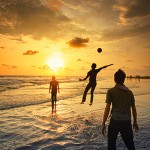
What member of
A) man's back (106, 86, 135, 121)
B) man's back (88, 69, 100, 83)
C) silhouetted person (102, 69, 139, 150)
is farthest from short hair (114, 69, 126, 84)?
man's back (88, 69, 100, 83)

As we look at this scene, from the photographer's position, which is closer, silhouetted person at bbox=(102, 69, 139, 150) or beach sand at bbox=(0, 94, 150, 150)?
silhouetted person at bbox=(102, 69, 139, 150)

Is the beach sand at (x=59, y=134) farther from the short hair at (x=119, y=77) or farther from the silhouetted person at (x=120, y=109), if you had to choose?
the short hair at (x=119, y=77)

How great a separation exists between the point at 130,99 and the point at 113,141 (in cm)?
93

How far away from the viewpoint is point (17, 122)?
10773mm

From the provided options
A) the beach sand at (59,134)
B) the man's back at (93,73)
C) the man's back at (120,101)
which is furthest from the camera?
the man's back at (93,73)

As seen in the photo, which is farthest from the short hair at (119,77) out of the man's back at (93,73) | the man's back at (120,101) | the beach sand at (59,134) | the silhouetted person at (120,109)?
the man's back at (93,73)

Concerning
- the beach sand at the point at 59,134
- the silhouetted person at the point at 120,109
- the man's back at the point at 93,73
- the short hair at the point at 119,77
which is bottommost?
the beach sand at the point at 59,134

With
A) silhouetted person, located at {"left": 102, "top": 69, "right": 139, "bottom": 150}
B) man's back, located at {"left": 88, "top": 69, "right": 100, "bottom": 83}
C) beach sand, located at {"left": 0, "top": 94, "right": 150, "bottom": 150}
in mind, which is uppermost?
man's back, located at {"left": 88, "top": 69, "right": 100, "bottom": 83}

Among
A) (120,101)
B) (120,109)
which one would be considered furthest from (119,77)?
(120,109)

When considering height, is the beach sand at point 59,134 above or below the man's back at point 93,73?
below

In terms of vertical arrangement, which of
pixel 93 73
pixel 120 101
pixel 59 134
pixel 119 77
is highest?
pixel 93 73

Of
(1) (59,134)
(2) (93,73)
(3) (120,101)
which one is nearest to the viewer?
(3) (120,101)

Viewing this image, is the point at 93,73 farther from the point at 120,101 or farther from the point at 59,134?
the point at 120,101

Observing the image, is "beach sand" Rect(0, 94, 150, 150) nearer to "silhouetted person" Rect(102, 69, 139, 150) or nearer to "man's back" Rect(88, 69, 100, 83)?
"man's back" Rect(88, 69, 100, 83)
